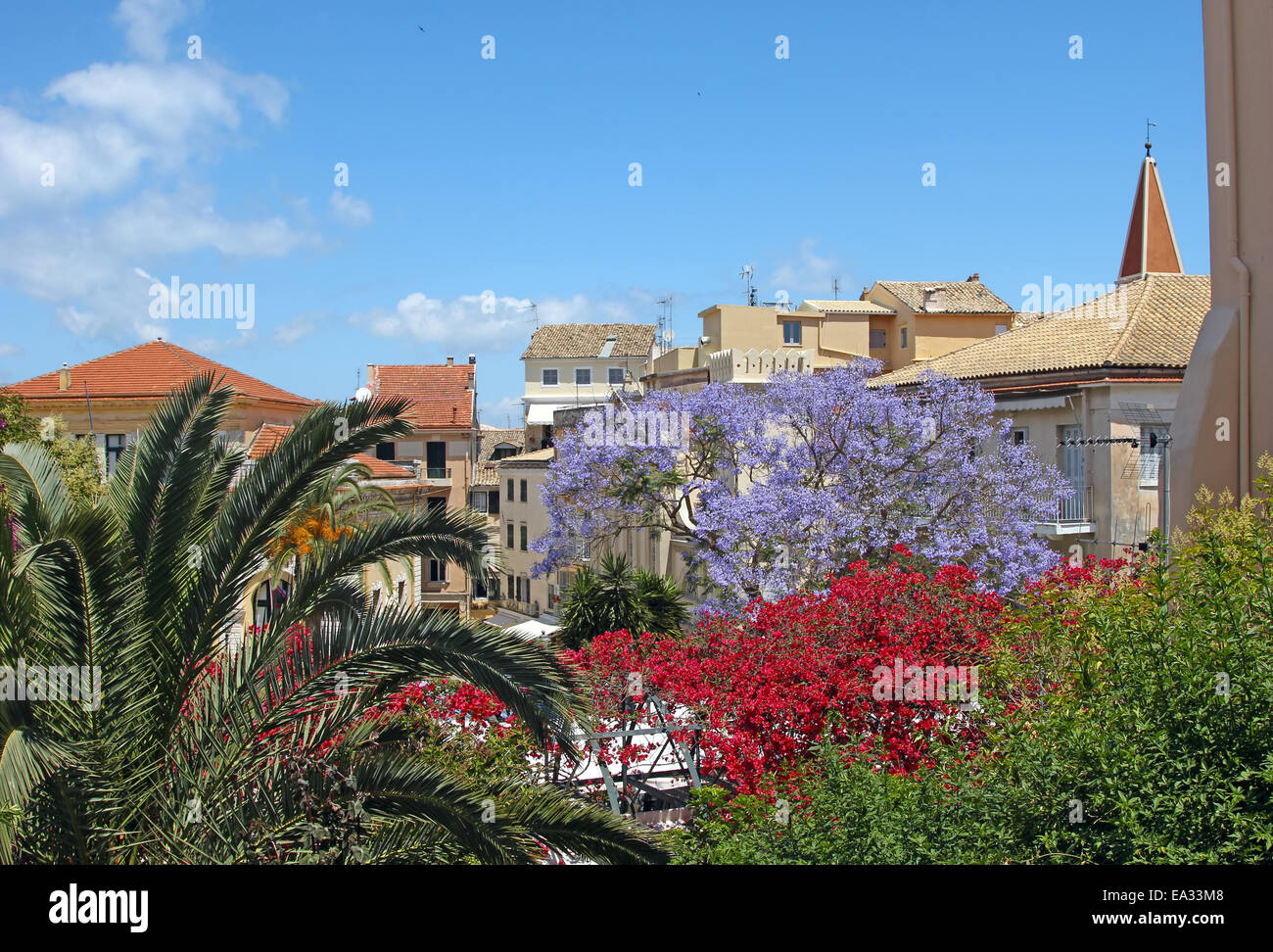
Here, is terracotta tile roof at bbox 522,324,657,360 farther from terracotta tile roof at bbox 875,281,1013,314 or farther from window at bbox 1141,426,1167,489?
window at bbox 1141,426,1167,489

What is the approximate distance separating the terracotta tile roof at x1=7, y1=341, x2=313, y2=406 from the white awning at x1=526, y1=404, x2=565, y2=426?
72.6 ft

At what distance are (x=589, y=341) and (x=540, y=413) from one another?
642 cm

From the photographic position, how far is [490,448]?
204ft

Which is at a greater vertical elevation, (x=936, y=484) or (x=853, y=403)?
(x=853, y=403)

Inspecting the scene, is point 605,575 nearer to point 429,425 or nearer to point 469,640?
point 469,640

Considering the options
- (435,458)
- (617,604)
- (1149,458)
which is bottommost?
(617,604)

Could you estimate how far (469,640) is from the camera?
6953mm

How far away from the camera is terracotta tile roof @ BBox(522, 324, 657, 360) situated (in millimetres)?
62688

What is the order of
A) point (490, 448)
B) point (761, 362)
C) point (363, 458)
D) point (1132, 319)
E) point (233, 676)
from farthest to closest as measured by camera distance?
point (490, 448) < point (363, 458) < point (761, 362) < point (1132, 319) < point (233, 676)

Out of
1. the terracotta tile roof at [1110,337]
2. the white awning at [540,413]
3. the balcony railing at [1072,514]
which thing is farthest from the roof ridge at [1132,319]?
the white awning at [540,413]

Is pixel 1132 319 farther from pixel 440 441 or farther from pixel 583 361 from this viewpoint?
pixel 583 361

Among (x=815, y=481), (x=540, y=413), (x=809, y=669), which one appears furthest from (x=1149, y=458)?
(x=540, y=413)

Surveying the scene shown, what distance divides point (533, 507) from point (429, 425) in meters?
6.84
